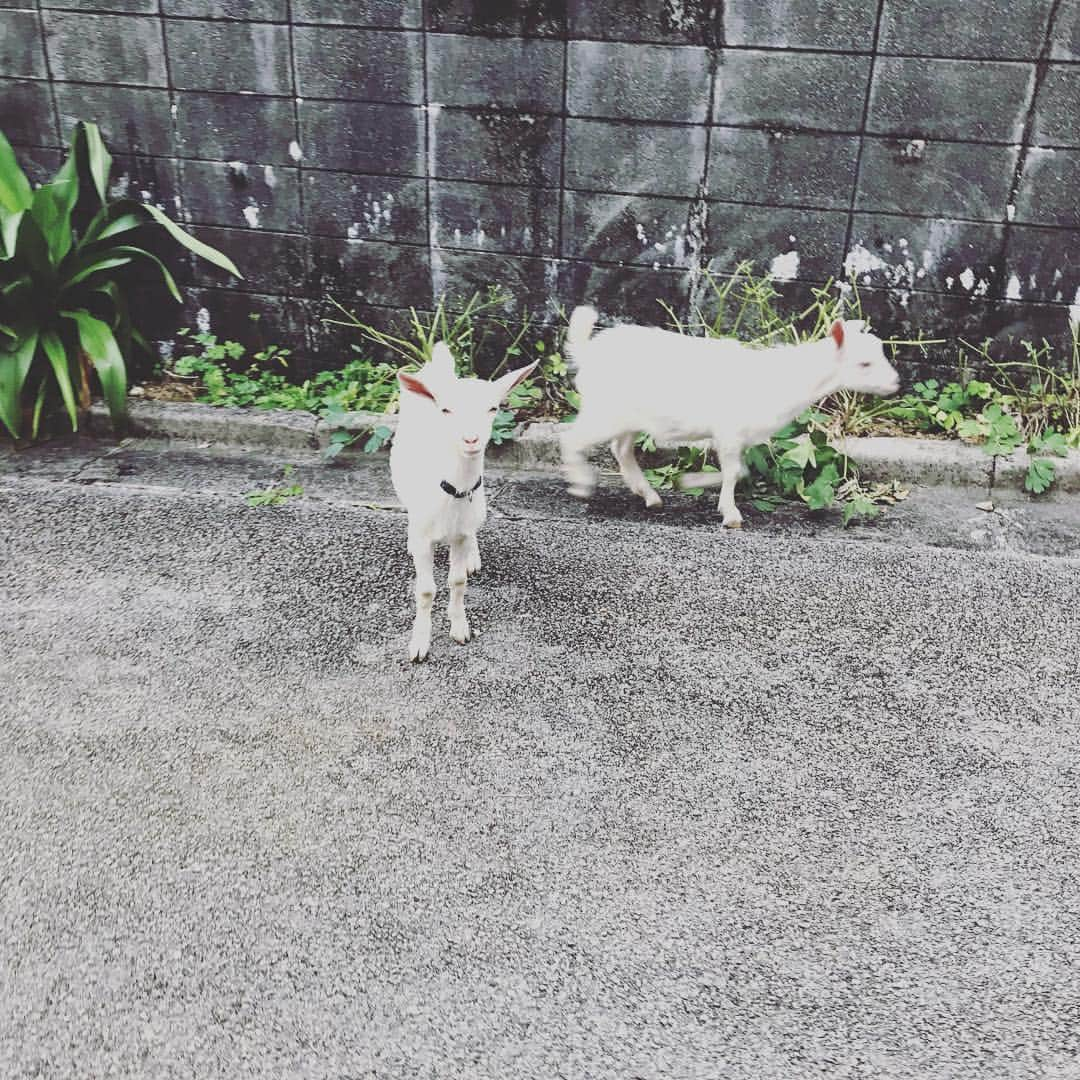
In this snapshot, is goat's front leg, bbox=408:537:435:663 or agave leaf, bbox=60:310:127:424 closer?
Answer: goat's front leg, bbox=408:537:435:663

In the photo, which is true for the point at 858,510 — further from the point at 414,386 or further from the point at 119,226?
the point at 119,226

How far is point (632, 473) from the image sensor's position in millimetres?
4090

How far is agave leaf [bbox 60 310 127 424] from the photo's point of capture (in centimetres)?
443

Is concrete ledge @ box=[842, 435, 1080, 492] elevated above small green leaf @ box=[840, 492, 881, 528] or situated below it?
above

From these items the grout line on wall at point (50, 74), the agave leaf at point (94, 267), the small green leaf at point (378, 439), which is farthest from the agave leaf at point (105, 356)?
the small green leaf at point (378, 439)

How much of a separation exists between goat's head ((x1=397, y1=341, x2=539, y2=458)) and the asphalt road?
75 centimetres

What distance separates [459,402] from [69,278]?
9.15 ft

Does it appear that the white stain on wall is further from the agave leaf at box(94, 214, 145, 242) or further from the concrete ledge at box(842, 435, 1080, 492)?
the agave leaf at box(94, 214, 145, 242)

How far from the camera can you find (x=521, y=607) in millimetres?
3430

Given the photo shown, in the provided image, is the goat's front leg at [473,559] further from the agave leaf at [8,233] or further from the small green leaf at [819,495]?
the agave leaf at [8,233]

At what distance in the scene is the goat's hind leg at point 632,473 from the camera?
13.2 ft

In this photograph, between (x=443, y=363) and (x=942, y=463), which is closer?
(x=443, y=363)

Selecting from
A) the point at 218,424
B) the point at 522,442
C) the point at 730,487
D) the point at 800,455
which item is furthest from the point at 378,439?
the point at 800,455

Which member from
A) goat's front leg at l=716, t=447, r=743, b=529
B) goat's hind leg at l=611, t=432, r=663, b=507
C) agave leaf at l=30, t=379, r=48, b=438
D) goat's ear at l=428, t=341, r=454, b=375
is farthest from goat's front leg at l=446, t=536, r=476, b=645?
agave leaf at l=30, t=379, r=48, b=438
